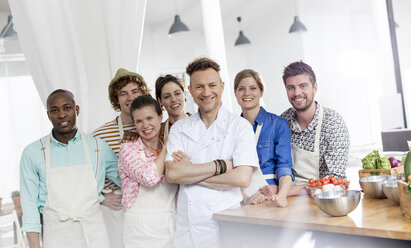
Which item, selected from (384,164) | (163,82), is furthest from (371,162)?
(163,82)

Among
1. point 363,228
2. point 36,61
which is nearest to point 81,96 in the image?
point 36,61

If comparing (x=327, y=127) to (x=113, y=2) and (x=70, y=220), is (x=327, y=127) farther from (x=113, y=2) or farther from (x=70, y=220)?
(x=113, y=2)

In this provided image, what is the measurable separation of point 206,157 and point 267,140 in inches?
15.8

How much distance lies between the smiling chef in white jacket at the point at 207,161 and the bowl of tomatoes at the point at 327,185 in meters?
0.30

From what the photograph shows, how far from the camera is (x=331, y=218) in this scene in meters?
1.74

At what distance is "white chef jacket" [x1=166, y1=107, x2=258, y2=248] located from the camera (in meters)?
2.05

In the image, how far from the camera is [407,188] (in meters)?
1.56

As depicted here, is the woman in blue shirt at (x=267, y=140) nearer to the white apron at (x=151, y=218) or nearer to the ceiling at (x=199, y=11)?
the white apron at (x=151, y=218)

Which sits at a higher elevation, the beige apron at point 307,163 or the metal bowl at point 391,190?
the beige apron at point 307,163

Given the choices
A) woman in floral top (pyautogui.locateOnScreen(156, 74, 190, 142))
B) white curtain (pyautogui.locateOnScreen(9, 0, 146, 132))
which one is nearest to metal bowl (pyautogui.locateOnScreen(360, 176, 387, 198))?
woman in floral top (pyautogui.locateOnScreen(156, 74, 190, 142))

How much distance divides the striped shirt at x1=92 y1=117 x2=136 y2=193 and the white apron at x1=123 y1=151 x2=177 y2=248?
359mm

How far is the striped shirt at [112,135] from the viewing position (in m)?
2.52

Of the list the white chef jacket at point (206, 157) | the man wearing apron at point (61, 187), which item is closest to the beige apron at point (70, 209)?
the man wearing apron at point (61, 187)

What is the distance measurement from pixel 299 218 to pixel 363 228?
0.30 metres
